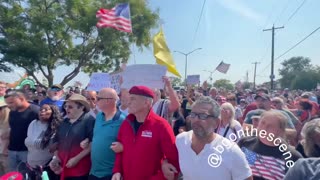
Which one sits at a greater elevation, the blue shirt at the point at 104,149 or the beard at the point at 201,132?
the beard at the point at 201,132

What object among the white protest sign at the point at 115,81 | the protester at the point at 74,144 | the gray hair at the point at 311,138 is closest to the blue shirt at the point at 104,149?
the protester at the point at 74,144

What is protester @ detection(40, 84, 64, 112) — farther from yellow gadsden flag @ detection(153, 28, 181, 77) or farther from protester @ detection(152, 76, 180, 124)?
protester @ detection(152, 76, 180, 124)

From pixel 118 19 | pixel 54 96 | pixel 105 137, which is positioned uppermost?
pixel 118 19

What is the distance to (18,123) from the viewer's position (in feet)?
19.0

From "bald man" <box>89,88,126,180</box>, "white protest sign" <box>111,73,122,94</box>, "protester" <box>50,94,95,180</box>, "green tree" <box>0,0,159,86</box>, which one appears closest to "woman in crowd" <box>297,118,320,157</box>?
"bald man" <box>89,88,126,180</box>

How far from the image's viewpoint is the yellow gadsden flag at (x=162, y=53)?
6484 mm

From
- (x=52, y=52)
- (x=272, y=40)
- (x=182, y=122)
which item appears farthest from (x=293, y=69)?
(x=182, y=122)

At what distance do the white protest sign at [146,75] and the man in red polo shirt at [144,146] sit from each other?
1.66 meters

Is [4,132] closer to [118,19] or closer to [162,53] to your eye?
[162,53]

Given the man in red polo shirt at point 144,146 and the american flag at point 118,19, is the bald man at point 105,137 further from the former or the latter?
the american flag at point 118,19

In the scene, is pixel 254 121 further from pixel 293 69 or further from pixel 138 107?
pixel 293 69

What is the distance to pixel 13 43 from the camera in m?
24.3

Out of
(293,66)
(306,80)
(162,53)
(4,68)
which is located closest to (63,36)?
(4,68)

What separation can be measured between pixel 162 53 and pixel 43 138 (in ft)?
8.43
